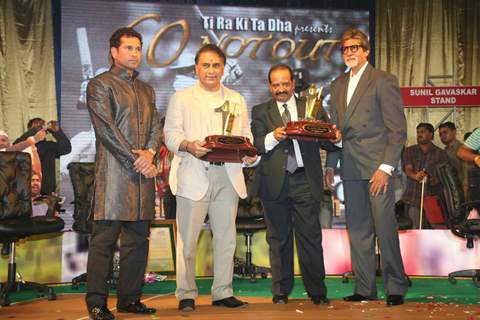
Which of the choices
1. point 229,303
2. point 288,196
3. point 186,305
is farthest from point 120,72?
point 229,303

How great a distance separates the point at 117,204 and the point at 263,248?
356cm

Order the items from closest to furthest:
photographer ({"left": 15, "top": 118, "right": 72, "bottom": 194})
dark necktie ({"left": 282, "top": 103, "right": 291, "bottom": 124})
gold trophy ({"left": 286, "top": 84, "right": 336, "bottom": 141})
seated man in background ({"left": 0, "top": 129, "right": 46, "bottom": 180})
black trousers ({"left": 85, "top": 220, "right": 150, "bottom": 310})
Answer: black trousers ({"left": 85, "top": 220, "right": 150, "bottom": 310})
gold trophy ({"left": 286, "top": 84, "right": 336, "bottom": 141})
dark necktie ({"left": 282, "top": 103, "right": 291, "bottom": 124})
seated man in background ({"left": 0, "top": 129, "right": 46, "bottom": 180})
photographer ({"left": 15, "top": 118, "right": 72, "bottom": 194})

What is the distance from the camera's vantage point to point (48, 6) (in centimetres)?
902

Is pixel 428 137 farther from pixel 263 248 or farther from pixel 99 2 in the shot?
pixel 99 2

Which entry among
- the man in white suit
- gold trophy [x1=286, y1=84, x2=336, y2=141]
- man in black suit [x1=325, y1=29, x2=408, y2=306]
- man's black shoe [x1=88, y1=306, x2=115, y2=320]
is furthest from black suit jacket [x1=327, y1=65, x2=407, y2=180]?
man's black shoe [x1=88, y1=306, x2=115, y2=320]

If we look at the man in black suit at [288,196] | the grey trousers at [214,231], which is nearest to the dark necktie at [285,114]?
the man in black suit at [288,196]

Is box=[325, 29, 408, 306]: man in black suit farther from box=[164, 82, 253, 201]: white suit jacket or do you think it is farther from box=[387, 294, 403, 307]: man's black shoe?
box=[164, 82, 253, 201]: white suit jacket

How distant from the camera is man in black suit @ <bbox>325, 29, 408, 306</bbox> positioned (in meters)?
4.39

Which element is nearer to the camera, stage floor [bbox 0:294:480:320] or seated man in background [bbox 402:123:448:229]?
stage floor [bbox 0:294:480:320]

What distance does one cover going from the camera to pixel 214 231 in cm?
436

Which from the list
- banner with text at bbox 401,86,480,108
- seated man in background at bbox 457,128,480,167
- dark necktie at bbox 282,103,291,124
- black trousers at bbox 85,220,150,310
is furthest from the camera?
banner with text at bbox 401,86,480,108

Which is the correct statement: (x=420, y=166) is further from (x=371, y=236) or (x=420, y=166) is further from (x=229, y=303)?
(x=229, y=303)

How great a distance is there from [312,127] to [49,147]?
16.8 feet

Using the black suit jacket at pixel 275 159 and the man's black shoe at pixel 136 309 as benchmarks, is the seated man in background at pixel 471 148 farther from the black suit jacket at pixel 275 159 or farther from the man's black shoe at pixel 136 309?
the man's black shoe at pixel 136 309
